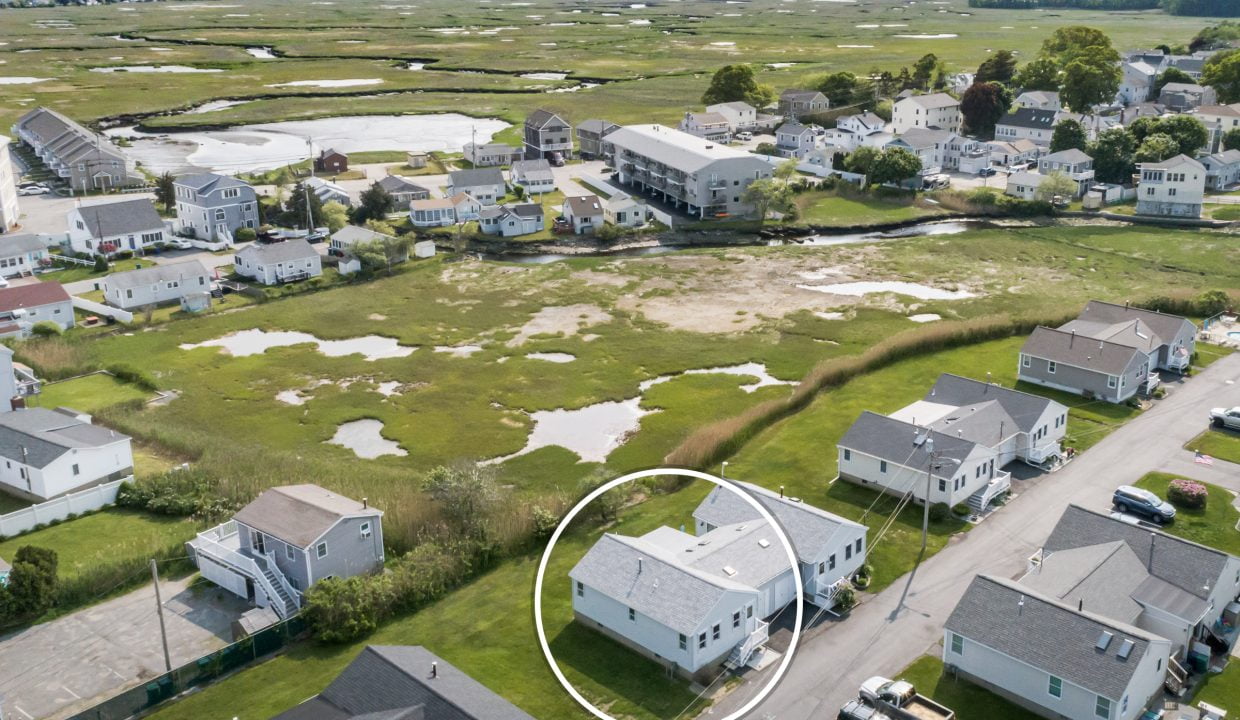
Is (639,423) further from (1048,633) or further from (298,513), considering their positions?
(1048,633)

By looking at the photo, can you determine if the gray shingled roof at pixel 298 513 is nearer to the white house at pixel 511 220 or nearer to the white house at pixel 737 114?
the white house at pixel 511 220

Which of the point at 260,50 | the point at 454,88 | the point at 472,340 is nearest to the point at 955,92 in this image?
the point at 454,88

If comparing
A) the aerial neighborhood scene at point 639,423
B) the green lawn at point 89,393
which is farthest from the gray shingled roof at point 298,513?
the green lawn at point 89,393

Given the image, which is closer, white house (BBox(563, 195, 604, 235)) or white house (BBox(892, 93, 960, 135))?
white house (BBox(563, 195, 604, 235))

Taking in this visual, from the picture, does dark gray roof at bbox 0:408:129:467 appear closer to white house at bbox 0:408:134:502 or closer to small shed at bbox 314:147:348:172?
white house at bbox 0:408:134:502

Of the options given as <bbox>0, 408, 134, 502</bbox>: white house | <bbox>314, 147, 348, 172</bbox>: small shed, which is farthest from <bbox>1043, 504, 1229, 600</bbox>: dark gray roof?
<bbox>314, 147, 348, 172</bbox>: small shed

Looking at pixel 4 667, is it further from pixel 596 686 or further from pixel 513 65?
pixel 513 65

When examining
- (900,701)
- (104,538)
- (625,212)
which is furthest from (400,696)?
(625,212)
